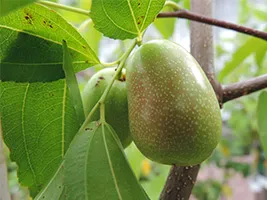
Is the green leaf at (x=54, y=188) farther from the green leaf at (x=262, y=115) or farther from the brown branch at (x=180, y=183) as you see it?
the green leaf at (x=262, y=115)

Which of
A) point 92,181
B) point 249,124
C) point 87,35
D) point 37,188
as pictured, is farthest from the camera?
point 249,124

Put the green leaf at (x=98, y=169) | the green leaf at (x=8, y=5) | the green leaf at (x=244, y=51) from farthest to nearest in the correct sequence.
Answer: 1. the green leaf at (x=244, y=51)
2. the green leaf at (x=98, y=169)
3. the green leaf at (x=8, y=5)

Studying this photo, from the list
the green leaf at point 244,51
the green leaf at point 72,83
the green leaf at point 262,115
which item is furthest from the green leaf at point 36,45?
the green leaf at point 244,51

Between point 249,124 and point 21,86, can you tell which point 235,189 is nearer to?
point 249,124

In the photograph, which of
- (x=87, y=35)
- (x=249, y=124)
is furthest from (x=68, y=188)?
(x=249, y=124)

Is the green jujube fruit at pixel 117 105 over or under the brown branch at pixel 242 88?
over

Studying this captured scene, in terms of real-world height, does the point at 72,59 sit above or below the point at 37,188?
above
